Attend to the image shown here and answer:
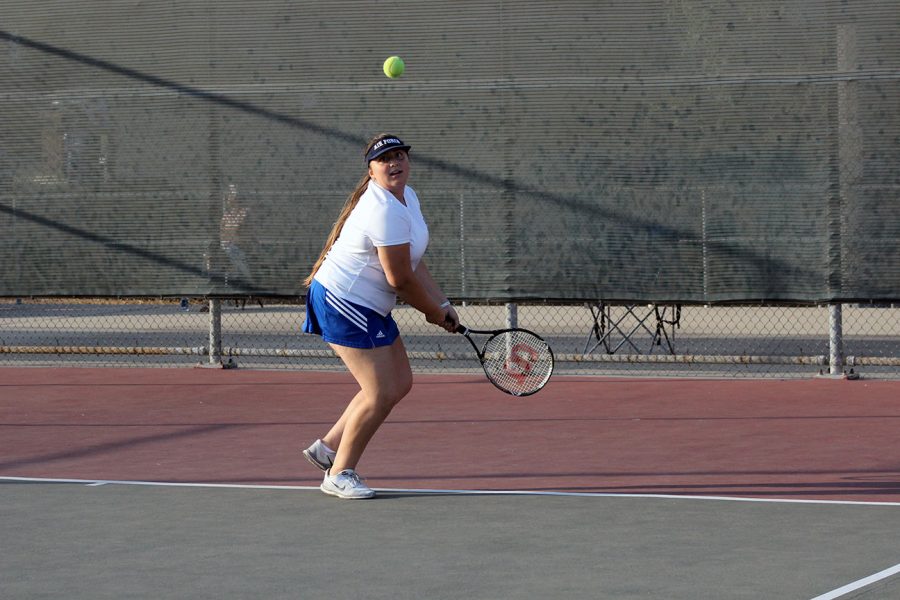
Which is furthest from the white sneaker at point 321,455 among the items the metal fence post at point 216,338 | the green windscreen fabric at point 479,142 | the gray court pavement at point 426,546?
the metal fence post at point 216,338

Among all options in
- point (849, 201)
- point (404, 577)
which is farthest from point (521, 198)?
point (404, 577)

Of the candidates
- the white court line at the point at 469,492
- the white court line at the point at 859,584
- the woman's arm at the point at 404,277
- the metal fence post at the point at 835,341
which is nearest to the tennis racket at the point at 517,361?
the white court line at the point at 469,492

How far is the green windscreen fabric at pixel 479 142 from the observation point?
33.2 ft

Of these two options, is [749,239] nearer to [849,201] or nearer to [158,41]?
[849,201]

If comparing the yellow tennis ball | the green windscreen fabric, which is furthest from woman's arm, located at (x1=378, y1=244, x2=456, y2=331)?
the green windscreen fabric

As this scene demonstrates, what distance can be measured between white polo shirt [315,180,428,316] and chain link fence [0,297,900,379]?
4.34m

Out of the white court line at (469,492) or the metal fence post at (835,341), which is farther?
the metal fence post at (835,341)

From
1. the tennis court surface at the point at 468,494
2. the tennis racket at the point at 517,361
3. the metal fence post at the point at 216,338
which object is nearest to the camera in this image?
the tennis court surface at the point at 468,494

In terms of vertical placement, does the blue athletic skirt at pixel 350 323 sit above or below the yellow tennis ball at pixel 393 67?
below

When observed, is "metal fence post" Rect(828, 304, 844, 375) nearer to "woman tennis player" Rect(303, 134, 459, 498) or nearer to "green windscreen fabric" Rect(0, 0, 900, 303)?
"green windscreen fabric" Rect(0, 0, 900, 303)

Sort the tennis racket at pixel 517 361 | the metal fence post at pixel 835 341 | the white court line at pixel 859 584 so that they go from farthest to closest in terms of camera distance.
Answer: the metal fence post at pixel 835 341
the tennis racket at pixel 517 361
the white court line at pixel 859 584

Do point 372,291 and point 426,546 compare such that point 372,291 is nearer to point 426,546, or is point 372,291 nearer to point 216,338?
point 426,546

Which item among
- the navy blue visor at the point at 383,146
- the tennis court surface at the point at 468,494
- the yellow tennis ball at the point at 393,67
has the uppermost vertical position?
the yellow tennis ball at the point at 393,67

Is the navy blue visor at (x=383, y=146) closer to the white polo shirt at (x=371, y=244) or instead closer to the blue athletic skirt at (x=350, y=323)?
the white polo shirt at (x=371, y=244)
